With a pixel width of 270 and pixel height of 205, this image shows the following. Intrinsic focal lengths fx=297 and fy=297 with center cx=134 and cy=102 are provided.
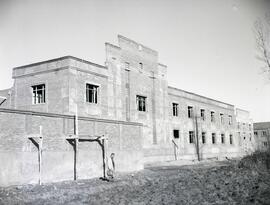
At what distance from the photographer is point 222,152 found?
4175cm

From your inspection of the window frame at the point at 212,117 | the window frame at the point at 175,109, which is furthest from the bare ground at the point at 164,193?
the window frame at the point at 212,117

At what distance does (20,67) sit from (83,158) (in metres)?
10.9

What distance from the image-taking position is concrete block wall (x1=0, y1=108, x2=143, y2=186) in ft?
44.2

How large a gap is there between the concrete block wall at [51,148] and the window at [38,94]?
21.2ft

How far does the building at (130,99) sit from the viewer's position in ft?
70.8

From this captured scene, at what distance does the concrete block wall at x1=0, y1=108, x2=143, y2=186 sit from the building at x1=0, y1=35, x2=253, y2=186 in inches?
15.0

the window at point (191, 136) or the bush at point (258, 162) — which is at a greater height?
the window at point (191, 136)

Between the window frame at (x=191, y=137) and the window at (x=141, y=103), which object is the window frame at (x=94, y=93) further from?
the window frame at (x=191, y=137)

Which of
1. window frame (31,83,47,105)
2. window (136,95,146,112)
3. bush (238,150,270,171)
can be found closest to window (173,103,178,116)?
window (136,95,146,112)

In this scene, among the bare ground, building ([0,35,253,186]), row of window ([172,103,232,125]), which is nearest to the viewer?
the bare ground

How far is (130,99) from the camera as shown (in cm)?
2659

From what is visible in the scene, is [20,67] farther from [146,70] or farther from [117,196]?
[117,196]

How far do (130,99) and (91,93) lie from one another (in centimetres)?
472

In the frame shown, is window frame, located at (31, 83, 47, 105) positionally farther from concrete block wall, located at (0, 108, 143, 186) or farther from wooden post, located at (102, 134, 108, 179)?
wooden post, located at (102, 134, 108, 179)
